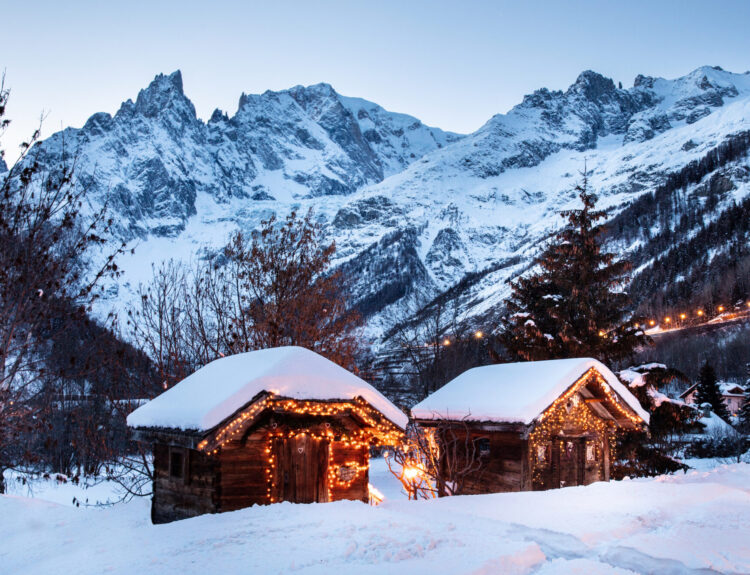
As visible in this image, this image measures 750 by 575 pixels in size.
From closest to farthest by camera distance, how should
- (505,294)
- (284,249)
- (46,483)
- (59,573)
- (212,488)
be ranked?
(59,573)
(212,488)
(284,249)
(46,483)
(505,294)

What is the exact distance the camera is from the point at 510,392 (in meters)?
18.0

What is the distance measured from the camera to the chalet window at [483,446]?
59.3 feet

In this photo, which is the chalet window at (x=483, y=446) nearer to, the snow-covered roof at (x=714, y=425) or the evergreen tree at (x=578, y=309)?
the evergreen tree at (x=578, y=309)

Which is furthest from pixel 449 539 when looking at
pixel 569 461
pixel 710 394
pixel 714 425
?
pixel 710 394

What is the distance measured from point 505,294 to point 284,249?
143677 mm

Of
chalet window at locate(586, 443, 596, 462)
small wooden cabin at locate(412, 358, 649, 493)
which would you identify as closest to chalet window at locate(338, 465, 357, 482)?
small wooden cabin at locate(412, 358, 649, 493)

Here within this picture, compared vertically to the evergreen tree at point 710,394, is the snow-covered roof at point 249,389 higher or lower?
higher

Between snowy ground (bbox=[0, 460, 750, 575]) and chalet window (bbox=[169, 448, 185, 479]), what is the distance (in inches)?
75.7

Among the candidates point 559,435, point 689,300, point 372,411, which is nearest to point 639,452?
point 559,435

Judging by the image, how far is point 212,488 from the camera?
12688 mm

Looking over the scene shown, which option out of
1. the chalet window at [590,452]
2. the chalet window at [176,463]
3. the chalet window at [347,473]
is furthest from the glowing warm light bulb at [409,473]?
the chalet window at [176,463]

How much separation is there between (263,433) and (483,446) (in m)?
8.03

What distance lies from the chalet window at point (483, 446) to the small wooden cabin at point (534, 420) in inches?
1.2

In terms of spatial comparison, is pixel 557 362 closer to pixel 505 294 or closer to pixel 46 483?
pixel 46 483
